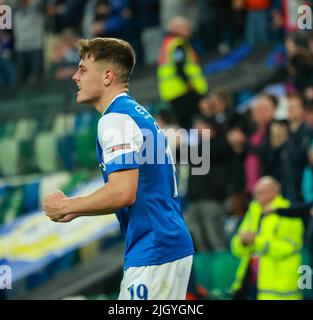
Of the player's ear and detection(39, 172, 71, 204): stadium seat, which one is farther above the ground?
the player's ear

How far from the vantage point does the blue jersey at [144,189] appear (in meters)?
5.41

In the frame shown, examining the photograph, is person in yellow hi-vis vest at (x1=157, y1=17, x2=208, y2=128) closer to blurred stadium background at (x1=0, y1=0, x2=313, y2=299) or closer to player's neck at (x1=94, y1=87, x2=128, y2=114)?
blurred stadium background at (x1=0, y1=0, x2=313, y2=299)

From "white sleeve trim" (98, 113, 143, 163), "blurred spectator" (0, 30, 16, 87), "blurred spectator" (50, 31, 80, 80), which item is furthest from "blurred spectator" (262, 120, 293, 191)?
"white sleeve trim" (98, 113, 143, 163)

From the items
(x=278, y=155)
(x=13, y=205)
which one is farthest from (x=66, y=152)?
(x=278, y=155)

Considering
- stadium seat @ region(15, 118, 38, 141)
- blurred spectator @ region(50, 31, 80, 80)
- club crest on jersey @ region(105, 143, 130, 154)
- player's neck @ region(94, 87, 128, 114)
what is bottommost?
club crest on jersey @ region(105, 143, 130, 154)

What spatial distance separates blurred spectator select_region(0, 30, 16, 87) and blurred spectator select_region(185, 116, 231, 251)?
167 inches

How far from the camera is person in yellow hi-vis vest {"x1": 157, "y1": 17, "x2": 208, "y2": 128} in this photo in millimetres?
12234

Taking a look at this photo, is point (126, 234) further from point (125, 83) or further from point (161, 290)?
point (125, 83)

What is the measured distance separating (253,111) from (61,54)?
12.6 ft

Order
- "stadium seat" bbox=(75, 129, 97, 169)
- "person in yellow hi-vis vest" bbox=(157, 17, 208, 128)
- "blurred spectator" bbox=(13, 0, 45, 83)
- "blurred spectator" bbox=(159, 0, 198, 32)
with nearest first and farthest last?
"person in yellow hi-vis vest" bbox=(157, 17, 208, 128), "stadium seat" bbox=(75, 129, 97, 169), "blurred spectator" bbox=(159, 0, 198, 32), "blurred spectator" bbox=(13, 0, 45, 83)

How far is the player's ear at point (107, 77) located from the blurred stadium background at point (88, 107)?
4.88 m

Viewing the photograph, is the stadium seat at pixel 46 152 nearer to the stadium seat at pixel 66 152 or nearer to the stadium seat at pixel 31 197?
the stadium seat at pixel 66 152

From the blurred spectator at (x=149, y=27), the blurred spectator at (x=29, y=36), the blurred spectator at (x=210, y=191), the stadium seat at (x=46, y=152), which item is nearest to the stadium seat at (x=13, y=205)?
the stadium seat at (x=46, y=152)

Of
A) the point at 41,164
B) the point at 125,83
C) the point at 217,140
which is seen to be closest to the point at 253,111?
the point at 217,140
